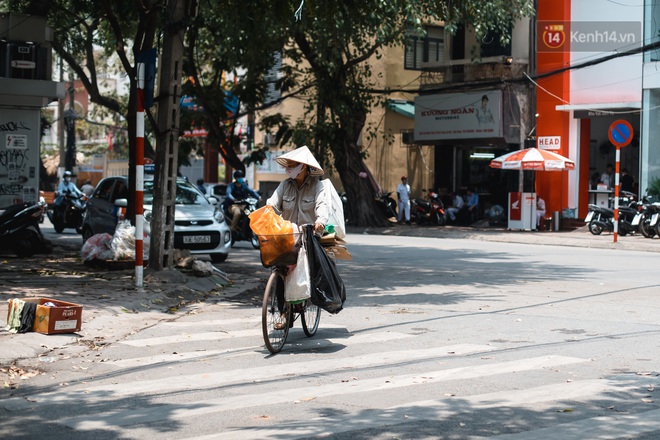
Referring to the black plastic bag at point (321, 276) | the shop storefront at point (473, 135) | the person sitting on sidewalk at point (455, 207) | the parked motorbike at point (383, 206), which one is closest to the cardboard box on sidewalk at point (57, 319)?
the black plastic bag at point (321, 276)

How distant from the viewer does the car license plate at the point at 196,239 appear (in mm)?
16859

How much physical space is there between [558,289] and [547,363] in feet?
18.7

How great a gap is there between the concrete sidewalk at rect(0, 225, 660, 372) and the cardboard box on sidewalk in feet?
0.27

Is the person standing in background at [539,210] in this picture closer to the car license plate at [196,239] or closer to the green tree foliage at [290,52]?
the green tree foliage at [290,52]

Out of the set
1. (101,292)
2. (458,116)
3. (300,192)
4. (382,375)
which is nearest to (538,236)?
(458,116)

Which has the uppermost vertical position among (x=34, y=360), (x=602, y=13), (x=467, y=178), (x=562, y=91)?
(x=602, y=13)

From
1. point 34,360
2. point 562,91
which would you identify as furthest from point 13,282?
point 562,91

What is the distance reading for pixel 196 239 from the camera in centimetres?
1692

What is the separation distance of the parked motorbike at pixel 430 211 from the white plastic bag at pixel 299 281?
80.2 ft

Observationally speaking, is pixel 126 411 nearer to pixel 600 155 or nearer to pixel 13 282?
pixel 13 282

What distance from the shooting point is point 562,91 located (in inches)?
1157

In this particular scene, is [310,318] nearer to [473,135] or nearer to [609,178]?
[609,178]

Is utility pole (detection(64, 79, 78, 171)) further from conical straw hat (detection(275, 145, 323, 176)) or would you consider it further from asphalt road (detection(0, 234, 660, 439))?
conical straw hat (detection(275, 145, 323, 176))

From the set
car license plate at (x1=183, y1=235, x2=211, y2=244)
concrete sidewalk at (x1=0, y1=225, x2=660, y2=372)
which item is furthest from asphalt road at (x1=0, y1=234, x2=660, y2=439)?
car license plate at (x1=183, y1=235, x2=211, y2=244)
